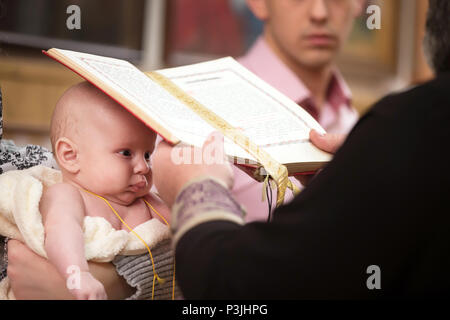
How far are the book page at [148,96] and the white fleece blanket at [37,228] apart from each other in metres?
0.20

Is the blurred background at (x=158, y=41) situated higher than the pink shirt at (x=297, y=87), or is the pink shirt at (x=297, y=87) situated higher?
the blurred background at (x=158, y=41)

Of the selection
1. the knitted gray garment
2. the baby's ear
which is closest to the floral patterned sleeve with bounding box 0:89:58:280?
the baby's ear

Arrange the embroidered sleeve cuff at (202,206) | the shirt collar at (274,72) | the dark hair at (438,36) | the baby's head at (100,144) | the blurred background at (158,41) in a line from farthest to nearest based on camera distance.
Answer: the blurred background at (158,41) < the shirt collar at (274,72) < the baby's head at (100,144) < the dark hair at (438,36) < the embroidered sleeve cuff at (202,206)

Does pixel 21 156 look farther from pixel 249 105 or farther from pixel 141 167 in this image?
pixel 249 105

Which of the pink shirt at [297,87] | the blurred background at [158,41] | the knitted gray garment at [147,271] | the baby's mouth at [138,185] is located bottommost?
the knitted gray garment at [147,271]

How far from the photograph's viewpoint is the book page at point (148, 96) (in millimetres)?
712

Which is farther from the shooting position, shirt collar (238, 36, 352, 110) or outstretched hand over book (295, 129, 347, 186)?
shirt collar (238, 36, 352, 110)

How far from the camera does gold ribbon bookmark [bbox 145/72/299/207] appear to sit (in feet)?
2.46

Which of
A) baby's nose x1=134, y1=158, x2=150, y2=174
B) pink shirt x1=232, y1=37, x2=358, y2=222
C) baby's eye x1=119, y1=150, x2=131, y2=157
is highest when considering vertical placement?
pink shirt x1=232, y1=37, x2=358, y2=222

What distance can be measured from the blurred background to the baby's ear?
78 cm

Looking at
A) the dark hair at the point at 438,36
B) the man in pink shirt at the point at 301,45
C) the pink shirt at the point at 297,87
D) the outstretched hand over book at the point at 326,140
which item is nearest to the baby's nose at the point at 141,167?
the outstretched hand over book at the point at 326,140

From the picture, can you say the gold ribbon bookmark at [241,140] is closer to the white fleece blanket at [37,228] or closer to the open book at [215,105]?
the open book at [215,105]

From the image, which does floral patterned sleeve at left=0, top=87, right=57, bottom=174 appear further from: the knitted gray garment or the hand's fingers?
the hand's fingers
